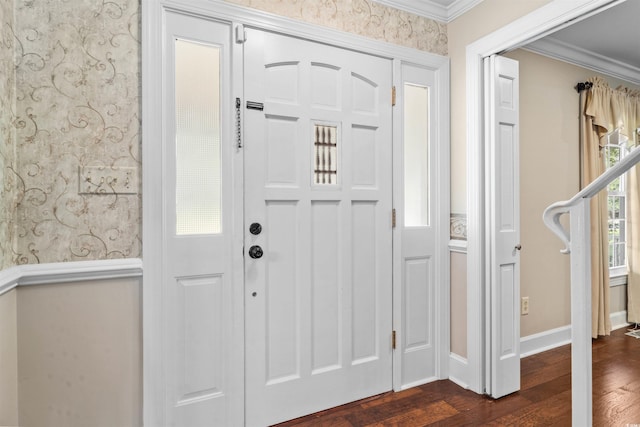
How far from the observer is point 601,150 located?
127 inches

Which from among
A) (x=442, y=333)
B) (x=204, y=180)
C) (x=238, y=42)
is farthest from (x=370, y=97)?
(x=442, y=333)

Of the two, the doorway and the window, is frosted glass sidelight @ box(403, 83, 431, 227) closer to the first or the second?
the doorway

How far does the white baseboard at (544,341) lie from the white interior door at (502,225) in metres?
0.69

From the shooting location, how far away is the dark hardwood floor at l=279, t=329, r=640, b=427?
191cm

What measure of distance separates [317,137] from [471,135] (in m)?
0.96

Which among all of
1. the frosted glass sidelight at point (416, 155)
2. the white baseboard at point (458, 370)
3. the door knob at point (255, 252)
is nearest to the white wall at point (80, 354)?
the door knob at point (255, 252)

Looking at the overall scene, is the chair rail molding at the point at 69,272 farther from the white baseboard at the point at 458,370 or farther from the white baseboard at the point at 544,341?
the white baseboard at the point at 544,341

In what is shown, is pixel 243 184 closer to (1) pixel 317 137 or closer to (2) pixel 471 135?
(1) pixel 317 137

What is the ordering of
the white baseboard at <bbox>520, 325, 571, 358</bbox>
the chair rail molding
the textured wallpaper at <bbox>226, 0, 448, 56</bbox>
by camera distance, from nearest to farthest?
the chair rail molding < the textured wallpaper at <bbox>226, 0, 448, 56</bbox> < the white baseboard at <bbox>520, 325, 571, 358</bbox>

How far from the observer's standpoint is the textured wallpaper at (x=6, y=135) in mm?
1292

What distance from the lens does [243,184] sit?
1809mm

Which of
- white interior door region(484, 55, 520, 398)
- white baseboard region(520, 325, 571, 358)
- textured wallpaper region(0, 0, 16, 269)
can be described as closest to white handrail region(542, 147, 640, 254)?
white interior door region(484, 55, 520, 398)

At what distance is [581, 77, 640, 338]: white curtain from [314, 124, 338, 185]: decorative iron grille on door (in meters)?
2.35

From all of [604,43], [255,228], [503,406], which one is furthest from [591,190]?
[604,43]
